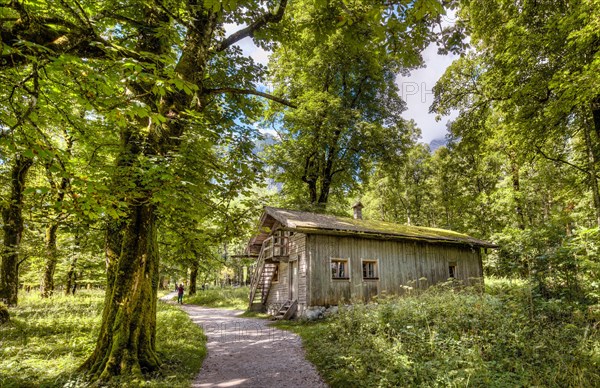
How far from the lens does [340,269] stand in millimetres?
15578

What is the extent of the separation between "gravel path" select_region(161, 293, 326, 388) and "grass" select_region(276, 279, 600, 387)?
484 millimetres

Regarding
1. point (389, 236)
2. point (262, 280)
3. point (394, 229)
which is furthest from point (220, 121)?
point (262, 280)

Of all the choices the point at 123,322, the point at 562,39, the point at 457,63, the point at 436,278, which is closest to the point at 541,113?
the point at 562,39

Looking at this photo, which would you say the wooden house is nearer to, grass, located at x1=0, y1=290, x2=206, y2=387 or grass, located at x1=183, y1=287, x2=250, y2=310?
grass, located at x1=0, y1=290, x2=206, y2=387

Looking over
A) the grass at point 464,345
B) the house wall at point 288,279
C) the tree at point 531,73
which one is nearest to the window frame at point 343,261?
the house wall at point 288,279

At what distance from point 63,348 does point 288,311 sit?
9.45 meters

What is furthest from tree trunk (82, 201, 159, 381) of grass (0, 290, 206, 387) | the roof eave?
the roof eave

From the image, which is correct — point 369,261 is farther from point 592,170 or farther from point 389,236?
point 592,170

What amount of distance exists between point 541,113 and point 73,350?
17561 millimetres

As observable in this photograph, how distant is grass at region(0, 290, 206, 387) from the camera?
18.6 ft

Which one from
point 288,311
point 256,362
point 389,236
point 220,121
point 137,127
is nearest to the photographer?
point 137,127

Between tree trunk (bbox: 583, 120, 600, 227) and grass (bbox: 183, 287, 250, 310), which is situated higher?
tree trunk (bbox: 583, 120, 600, 227)

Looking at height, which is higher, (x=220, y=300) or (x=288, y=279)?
(x=288, y=279)

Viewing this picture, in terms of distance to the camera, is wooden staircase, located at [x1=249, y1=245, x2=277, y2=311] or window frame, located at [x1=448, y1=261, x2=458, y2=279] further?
wooden staircase, located at [x1=249, y1=245, x2=277, y2=311]
